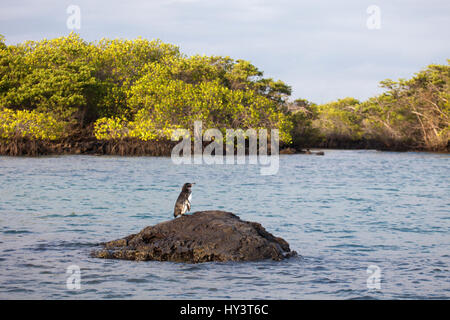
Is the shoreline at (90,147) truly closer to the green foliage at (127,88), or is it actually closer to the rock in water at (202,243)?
the green foliage at (127,88)

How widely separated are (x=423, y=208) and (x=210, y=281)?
11.5m

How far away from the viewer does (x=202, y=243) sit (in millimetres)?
9414

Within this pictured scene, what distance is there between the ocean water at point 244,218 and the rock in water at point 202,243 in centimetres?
23

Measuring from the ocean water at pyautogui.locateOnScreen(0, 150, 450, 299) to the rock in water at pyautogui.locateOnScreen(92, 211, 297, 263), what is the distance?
0.23 metres

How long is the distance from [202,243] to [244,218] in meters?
6.27

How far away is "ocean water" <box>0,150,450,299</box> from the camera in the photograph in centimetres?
816

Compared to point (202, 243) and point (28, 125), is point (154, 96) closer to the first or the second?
point (28, 125)

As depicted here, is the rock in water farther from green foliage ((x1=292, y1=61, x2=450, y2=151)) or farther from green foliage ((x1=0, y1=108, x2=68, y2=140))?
green foliage ((x1=292, y1=61, x2=450, y2=151))

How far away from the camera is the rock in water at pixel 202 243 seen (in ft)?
30.7

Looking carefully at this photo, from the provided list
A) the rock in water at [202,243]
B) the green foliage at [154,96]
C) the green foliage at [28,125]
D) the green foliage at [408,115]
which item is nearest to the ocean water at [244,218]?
the rock in water at [202,243]

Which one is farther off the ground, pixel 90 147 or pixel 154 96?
pixel 154 96

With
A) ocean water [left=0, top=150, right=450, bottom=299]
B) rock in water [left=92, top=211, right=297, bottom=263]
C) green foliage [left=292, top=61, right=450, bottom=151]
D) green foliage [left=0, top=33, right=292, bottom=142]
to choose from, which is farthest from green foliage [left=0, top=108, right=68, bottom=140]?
rock in water [left=92, top=211, right=297, bottom=263]

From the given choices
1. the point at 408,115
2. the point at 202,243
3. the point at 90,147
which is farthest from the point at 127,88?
the point at 202,243
